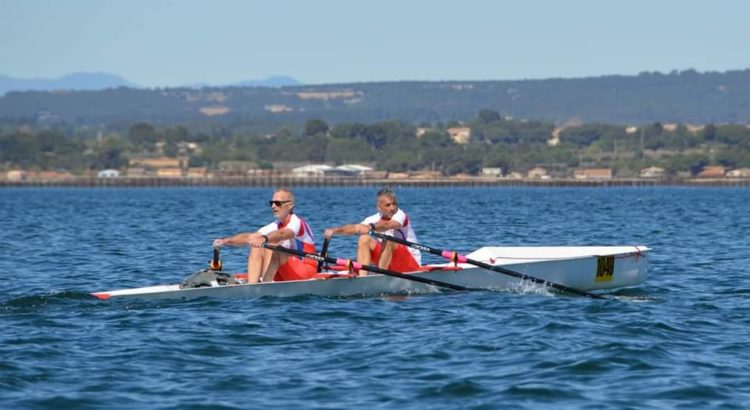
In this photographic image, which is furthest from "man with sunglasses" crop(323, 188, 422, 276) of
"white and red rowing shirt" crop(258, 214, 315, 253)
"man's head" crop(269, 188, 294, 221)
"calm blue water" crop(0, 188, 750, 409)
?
"man's head" crop(269, 188, 294, 221)

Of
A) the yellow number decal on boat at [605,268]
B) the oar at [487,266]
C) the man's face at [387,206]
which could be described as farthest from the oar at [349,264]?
the yellow number decal on boat at [605,268]

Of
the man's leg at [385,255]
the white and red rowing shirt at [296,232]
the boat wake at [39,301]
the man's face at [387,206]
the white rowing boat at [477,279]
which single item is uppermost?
the man's face at [387,206]

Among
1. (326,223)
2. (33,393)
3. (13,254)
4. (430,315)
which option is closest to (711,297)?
(430,315)

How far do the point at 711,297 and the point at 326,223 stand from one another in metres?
36.3

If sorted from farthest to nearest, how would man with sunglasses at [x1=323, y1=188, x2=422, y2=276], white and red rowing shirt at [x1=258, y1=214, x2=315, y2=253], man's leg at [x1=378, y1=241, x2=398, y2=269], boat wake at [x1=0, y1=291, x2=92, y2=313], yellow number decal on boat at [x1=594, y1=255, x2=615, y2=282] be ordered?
yellow number decal on boat at [x1=594, y1=255, x2=615, y2=282]
man's leg at [x1=378, y1=241, x2=398, y2=269]
man with sunglasses at [x1=323, y1=188, x2=422, y2=276]
white and red rowing shirt at [x1=258, y1=214, x2=315, y2=253]
boat wake at [x1=0, y1=291, x2=92, y2=313]

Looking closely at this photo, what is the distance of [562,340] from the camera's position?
714 inches

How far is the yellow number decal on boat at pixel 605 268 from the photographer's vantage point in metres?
23.9

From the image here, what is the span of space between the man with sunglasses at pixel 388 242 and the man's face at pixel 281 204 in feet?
3.96

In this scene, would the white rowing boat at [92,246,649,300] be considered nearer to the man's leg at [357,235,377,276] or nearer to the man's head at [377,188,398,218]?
the man's leg at [357,235,377,276]

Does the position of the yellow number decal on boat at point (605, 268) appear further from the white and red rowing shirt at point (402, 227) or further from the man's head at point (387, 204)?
the man's head at point (387, 204)

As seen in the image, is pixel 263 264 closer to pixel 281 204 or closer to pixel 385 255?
pixel 281 204

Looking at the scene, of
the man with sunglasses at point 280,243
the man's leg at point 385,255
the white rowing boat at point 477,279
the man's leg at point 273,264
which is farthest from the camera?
the man's leg at point 385,255

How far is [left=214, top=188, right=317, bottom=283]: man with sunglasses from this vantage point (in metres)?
21.6

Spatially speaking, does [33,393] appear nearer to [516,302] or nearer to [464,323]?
[464,323]
